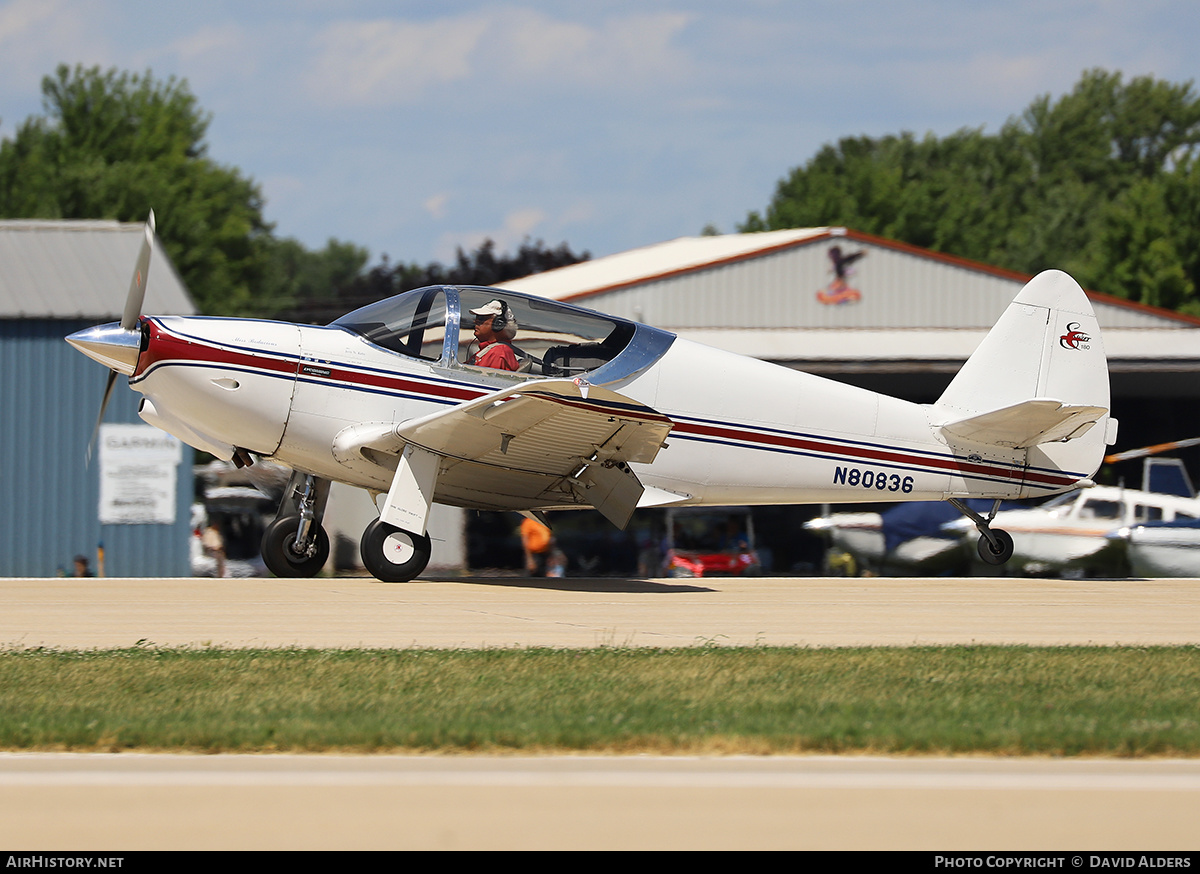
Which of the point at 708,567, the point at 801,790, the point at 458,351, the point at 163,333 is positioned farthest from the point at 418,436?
the point at 708,567

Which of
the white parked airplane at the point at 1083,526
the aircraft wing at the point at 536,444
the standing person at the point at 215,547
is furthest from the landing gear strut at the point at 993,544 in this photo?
the standing person at the point at 215,547

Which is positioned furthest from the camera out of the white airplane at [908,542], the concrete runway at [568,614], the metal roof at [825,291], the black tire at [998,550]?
the metal roof at [825,291]

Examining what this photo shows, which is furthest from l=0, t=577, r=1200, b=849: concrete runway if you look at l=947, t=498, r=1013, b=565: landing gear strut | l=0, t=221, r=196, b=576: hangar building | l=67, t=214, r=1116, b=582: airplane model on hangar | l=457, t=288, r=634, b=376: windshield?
l=0, t=221, r=196, b=576: hangar building

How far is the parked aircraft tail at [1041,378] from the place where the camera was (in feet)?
42.2

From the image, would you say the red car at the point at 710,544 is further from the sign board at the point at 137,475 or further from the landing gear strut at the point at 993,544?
the sign board at the point at 137,475

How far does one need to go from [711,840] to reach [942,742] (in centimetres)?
168

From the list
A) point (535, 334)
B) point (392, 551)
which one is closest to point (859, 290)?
point (535, 334)

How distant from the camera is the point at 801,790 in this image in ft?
15.5

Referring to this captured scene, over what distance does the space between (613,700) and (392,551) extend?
16.2 ft

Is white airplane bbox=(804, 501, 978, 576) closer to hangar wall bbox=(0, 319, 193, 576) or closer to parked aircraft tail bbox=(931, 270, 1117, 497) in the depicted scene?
parked aircraft tail bbox=(931, 270, 1117, 497)

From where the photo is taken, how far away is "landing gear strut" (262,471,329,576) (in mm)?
11781

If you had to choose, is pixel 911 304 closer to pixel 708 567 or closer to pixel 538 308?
pixel 708 567

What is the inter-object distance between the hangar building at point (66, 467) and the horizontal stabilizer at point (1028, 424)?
11903 millimetres

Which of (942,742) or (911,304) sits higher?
(911,304)
